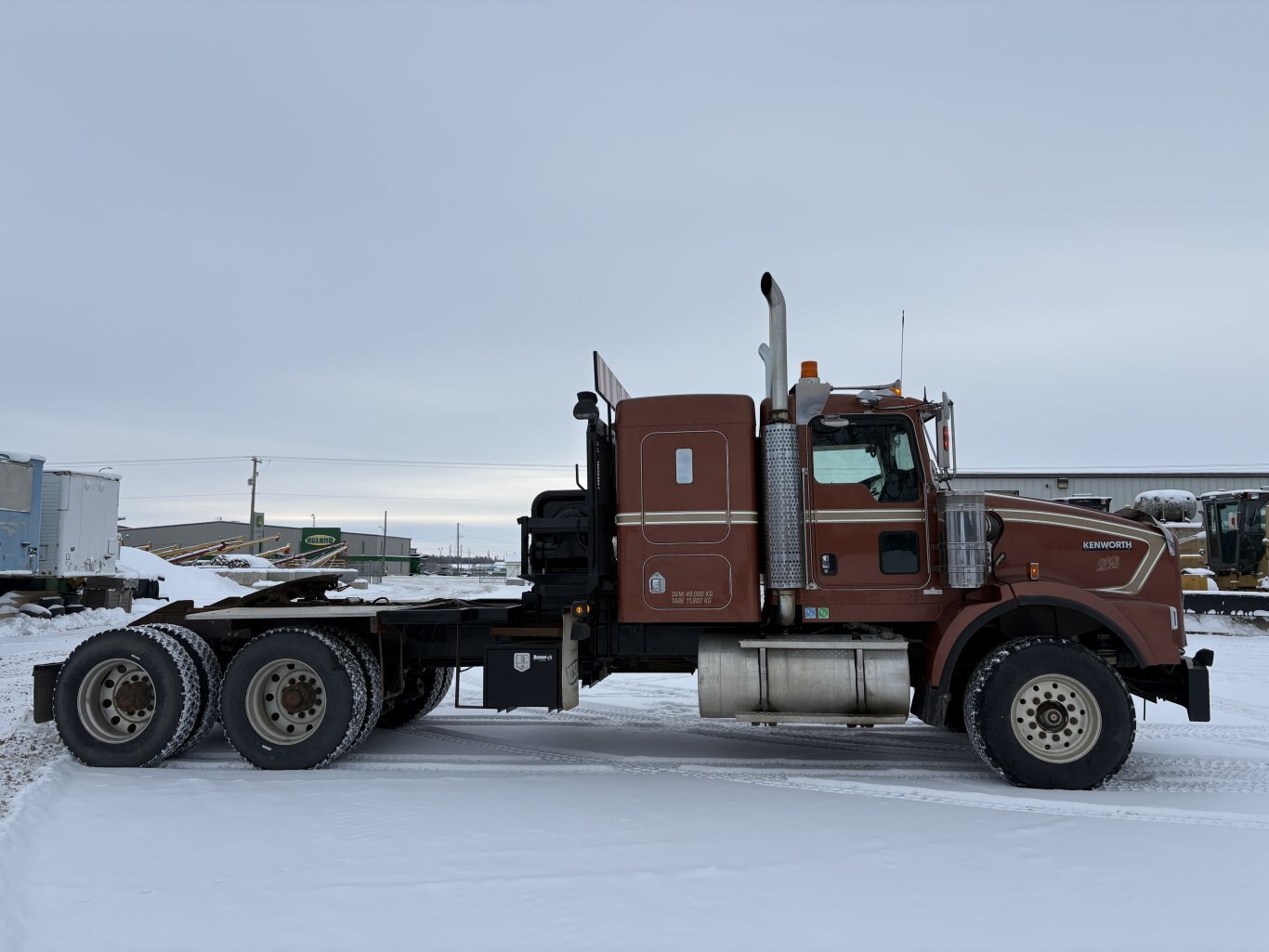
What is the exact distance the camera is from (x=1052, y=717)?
5.96 metres

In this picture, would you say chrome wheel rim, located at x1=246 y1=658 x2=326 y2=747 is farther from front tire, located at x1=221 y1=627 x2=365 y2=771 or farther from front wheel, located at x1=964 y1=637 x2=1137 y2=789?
front wheel, located at x1=964 y1=637 x2=1137 y2=789

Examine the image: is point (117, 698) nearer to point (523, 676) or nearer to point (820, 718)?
point (523, 676)

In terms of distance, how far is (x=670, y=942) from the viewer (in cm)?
351

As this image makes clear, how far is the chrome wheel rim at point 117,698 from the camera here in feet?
21.7

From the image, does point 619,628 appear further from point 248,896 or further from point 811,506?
point 248,896

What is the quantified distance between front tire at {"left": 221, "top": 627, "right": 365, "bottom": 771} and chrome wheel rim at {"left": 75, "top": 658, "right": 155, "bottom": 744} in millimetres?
673

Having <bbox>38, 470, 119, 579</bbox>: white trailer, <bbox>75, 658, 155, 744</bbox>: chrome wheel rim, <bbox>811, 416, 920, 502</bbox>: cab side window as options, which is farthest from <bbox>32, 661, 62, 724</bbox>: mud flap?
<bbox>38, 470, 119, 579</bbox>: white trailer

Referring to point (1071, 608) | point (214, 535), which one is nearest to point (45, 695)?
point (1071, 608)

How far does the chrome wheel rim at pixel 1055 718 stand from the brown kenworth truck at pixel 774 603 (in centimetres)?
31

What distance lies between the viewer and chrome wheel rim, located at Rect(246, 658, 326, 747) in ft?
21.7

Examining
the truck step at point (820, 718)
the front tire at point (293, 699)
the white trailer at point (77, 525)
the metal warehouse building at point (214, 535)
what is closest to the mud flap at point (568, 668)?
the truck step at point (820, 718)

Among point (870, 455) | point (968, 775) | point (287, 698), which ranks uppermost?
point (870, 455)

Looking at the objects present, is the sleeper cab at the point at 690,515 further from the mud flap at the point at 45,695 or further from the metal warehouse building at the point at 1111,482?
the metal warehouse building at the point at 1111,482

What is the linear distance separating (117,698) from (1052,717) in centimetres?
702
